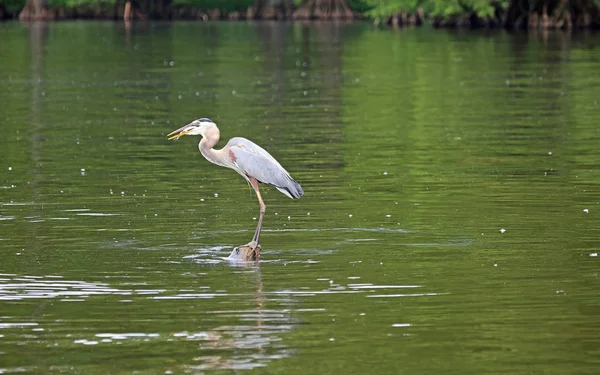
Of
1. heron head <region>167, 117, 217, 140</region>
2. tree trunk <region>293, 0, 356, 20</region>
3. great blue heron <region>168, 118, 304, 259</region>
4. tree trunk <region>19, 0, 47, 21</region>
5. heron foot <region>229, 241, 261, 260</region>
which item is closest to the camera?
heron foot <region>229, 241, 261, 260</region>

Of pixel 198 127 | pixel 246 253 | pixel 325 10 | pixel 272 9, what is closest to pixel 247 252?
pixel 246 253

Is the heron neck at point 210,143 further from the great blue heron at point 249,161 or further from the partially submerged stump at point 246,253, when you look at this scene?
the partially submerged stump at point 246,253

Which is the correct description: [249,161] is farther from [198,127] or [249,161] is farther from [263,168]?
[198,127]

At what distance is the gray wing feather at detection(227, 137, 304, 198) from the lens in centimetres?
1307

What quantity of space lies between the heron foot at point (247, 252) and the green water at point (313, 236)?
0.18m

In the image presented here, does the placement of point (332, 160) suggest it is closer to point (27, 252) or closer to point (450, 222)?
point (450, 222)

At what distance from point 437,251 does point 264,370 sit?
4.33 metres

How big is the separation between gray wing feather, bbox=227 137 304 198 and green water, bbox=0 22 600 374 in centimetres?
56

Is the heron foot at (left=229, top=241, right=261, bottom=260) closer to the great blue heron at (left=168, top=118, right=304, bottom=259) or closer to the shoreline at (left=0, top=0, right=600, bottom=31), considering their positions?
the great blue heron at (left=168, top=118, right=304, bottom=259)

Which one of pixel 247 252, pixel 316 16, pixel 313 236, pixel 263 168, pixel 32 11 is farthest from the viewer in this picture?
pixel 316 16

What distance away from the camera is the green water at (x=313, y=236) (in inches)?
380

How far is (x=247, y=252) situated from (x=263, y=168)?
0.75 metres

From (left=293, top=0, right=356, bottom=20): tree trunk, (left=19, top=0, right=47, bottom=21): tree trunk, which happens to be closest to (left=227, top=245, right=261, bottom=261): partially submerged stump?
(left=293, top=0, right=356, bottom=20): tree trunk

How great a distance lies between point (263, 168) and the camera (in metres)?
13.1
